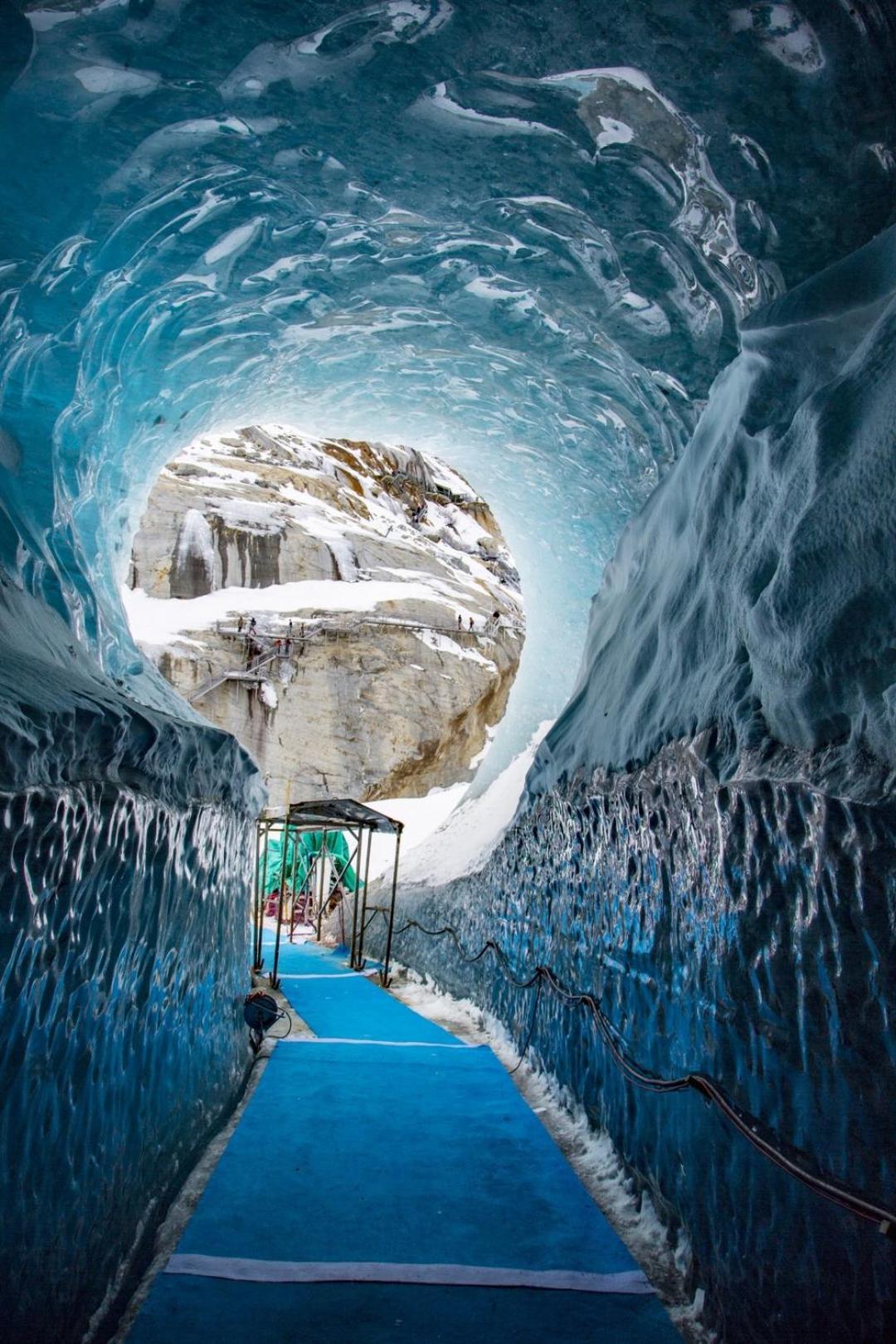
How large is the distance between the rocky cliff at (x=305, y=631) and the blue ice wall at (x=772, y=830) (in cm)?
1534

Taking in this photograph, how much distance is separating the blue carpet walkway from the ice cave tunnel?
0.53ft

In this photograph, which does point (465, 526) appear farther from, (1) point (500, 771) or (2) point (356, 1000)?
(2) point (356, 1000)

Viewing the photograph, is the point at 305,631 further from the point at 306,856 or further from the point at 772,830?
the point at 772,830

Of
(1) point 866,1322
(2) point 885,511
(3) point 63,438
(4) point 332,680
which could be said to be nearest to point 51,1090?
(1) point 866,1322

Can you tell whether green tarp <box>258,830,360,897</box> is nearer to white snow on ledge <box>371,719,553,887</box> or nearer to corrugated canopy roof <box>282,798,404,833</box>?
white snow on ledge <box>371,719,553,887</box>

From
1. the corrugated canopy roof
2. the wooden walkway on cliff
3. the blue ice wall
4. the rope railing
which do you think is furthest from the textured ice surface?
the wooden walkway on cliff

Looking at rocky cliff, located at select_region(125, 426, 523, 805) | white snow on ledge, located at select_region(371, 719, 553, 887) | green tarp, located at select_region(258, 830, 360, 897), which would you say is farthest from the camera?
rocky cliff, located at select_region(125, 426, 523, 805)

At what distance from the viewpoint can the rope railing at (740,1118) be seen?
127 cm

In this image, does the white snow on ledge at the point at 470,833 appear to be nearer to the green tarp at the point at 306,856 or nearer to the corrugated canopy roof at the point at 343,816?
the corrugated canopy roof at the point at 343,816

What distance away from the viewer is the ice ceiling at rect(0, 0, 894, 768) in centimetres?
222

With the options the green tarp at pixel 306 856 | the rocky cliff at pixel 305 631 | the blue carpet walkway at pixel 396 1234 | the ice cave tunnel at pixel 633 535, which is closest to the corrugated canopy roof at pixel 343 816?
the ice cave tunnel at pixel 633 535

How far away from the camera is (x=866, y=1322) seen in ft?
4.41

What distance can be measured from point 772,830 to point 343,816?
253 inches

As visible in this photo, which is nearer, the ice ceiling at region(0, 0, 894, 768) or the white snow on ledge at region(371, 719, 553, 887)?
the ice ceiling at region(0, 0, 894, 768)
